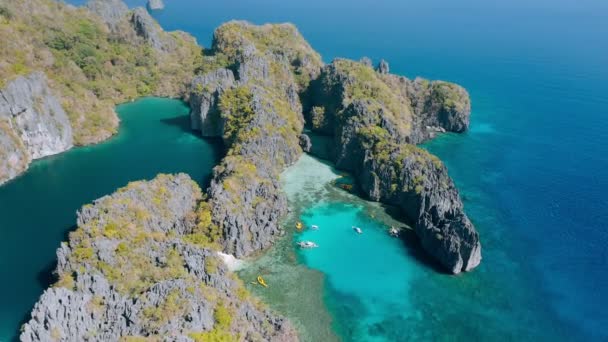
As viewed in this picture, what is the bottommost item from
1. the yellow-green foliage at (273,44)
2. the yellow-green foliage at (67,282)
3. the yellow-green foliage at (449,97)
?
the yellow-green foliage at (67,282)

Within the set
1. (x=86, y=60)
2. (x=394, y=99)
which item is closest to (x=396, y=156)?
(x=394, y=99)

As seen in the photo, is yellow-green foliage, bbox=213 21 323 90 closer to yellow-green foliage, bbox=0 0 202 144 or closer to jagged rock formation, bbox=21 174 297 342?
yellow-green foliage, bbox=0 0 202 144

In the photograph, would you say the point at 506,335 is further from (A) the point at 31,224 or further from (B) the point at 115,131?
(B) the point at 115,131

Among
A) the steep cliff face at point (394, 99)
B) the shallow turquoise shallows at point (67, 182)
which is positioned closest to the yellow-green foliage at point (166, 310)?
the shallow turquoise shallows at point (67, 182)

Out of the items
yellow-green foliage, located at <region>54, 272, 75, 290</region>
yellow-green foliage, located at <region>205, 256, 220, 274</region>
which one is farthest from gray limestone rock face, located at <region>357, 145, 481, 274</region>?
yellow-green foliage, located at <region>54, 272, 75, 290</region>

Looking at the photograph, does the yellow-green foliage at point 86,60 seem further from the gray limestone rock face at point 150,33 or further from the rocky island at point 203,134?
the gray limestone rock face at point 150,33

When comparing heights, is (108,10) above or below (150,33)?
above

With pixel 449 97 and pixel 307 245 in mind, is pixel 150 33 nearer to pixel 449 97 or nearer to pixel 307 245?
pixel 449 97
